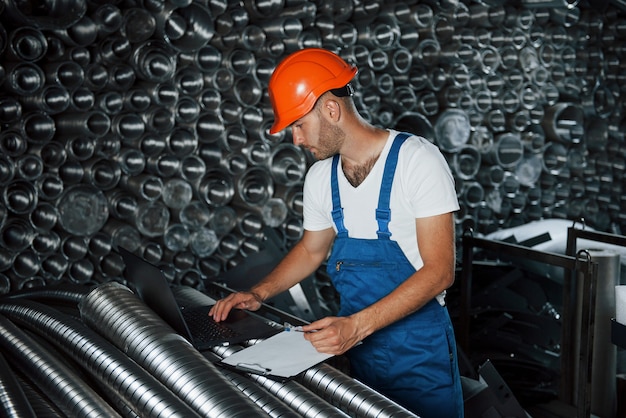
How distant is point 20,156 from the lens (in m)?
3.16

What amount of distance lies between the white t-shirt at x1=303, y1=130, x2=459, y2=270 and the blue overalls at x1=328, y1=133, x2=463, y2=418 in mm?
28

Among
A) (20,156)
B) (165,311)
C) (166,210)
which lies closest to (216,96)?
(166,210)

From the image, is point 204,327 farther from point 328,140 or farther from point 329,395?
point 328,140

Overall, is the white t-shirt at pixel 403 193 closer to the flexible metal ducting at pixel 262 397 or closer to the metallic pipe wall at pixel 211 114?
the flexible metal ducting at pixel 262 397

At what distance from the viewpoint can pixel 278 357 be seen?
1.68 metres

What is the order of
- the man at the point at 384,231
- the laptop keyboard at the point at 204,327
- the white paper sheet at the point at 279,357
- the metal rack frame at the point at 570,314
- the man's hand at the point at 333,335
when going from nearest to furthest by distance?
the white paper sheet at the point at 279,357 → the man's hand at the point at 333,335 → the laptop keyboard at the point at 204,327 → the man at the point at 384,231 → the metal rack frame at the point at 570,314

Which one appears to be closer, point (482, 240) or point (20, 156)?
point (20, 156)

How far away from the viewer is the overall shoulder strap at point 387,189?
2080 millimetres

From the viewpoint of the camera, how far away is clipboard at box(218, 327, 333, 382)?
5.18 feet

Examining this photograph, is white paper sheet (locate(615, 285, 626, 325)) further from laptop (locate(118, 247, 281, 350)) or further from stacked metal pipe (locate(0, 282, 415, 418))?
laptop (locate(118, 247, 281, 350))

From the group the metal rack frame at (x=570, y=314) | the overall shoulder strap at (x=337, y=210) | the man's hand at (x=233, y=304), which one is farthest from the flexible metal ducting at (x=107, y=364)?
the metal rack frame at (x=570, y=314)

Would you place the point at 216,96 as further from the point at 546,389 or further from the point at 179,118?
the point at 546,389

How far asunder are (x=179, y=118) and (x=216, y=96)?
0.26 meters

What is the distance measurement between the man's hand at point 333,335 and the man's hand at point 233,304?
1.16 feet
